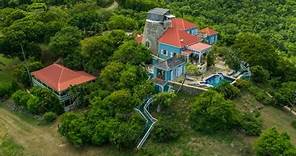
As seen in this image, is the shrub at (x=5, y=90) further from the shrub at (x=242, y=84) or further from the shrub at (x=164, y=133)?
the shrub at (x=242, y=84)

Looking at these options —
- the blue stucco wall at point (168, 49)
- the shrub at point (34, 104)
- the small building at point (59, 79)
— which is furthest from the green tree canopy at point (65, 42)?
the blue stucco wall at point (168, 49)

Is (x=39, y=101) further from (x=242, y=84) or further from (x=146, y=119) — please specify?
(x=242, y=84)

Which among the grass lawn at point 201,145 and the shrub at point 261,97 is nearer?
the grass lawn at point 201,145

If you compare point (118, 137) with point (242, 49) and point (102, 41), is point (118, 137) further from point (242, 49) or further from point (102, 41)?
point (242, 49)

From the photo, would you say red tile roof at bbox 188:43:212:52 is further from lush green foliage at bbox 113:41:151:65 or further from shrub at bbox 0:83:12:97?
shrub at bbox 0:83:12:97

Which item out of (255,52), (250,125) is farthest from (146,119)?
(255,52)

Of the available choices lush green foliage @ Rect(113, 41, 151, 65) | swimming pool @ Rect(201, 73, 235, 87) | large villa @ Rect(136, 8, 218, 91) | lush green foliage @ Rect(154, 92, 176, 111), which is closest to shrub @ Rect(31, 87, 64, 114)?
lush green foliage @ Rect(113, 41, 151, 65)
